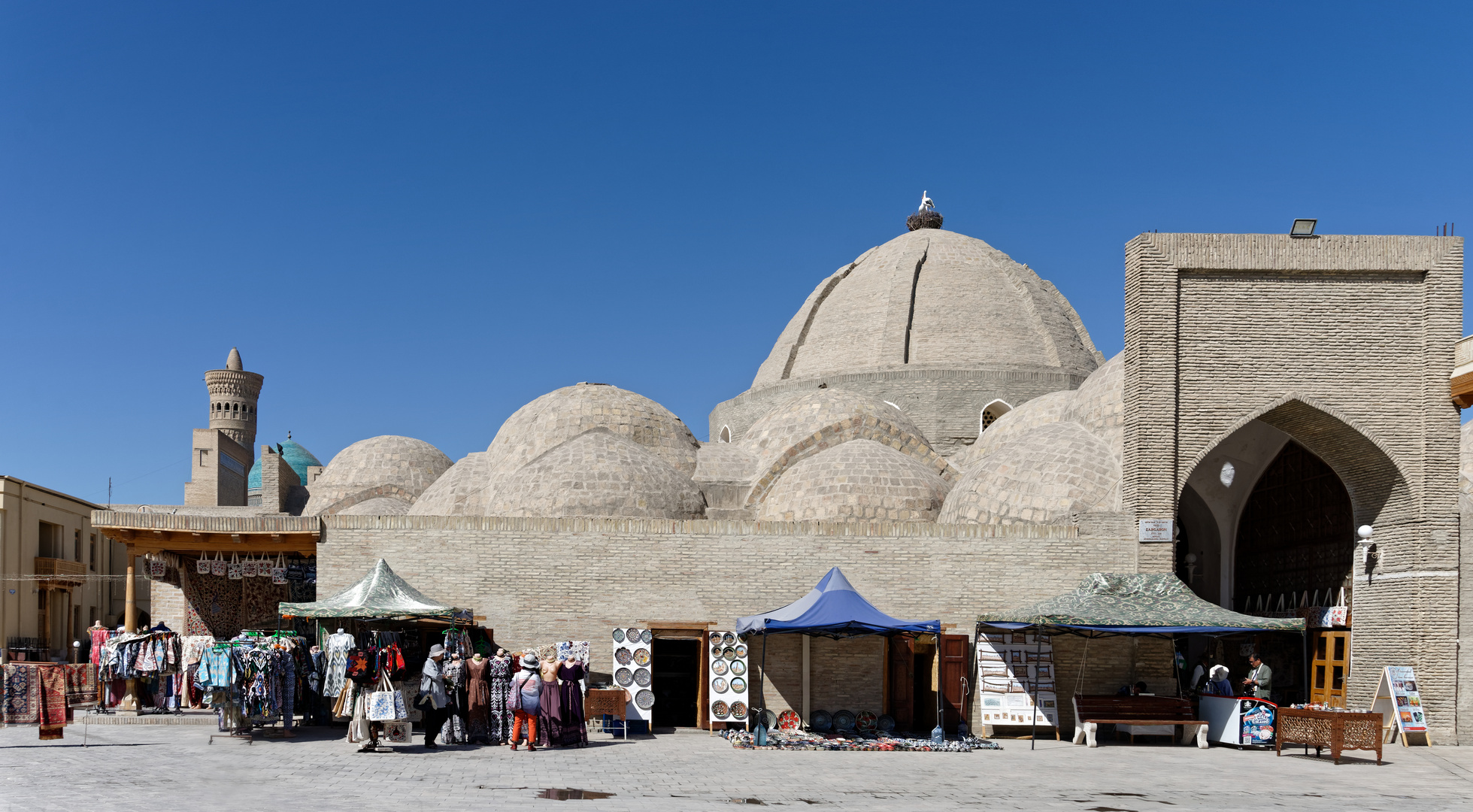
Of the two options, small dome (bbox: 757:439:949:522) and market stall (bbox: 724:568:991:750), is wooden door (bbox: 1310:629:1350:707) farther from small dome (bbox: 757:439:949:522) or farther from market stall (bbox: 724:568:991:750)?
small dome (bbox: 757:439:949:522)

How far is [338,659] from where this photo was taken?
12562 millimetres

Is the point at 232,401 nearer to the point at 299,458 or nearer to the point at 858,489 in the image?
the point at 299,458

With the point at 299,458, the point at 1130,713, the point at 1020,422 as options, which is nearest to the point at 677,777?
the point at 1130,713

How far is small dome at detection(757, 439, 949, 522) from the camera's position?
18.9 meters

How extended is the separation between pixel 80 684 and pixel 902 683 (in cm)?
861

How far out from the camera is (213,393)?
4412 centimetres

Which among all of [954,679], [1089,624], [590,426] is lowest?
[954,679]

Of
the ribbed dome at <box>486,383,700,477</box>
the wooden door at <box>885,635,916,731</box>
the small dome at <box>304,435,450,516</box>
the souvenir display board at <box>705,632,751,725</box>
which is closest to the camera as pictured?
the souvenir display board at <box>705,632,751,725</box>

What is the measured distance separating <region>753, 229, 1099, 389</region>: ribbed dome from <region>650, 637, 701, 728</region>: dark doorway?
37.5ft

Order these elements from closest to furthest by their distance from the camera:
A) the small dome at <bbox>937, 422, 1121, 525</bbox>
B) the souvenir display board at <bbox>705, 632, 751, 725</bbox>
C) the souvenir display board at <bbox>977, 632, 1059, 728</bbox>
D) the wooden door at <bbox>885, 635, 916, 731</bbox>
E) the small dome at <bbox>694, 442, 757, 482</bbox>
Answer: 1. the souvenir display board at <bbox>977, 632, 1059, 728</bbox>
2. the souvenir display board at <bbox>705, 632, 751, 725</bbox>
3. the wooden door at <bbox>885, 635, 916, 731</bbox>
4. the small dome at <bbox>937, 422, 1121, 525</bbox>
5. the small dome at <bbox>694, 442, 757, 482</bbox>

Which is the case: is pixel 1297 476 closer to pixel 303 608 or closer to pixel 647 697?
pixel 647 697

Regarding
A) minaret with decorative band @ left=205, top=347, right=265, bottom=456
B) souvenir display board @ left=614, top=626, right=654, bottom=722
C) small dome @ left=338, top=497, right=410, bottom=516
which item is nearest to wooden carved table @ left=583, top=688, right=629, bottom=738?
souvenir display board @ left=614, top=626, right=654, bottom=722

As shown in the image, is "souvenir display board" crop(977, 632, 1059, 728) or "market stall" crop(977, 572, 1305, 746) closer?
"market stall" crop(977, 572, 1305, 746)

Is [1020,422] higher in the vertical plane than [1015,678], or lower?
higher
